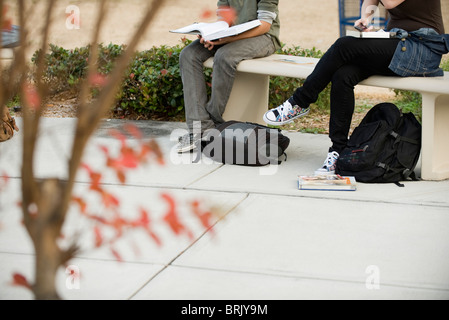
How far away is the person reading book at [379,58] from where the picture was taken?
182 inches

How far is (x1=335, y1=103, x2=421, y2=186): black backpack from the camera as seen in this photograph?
4.54 m

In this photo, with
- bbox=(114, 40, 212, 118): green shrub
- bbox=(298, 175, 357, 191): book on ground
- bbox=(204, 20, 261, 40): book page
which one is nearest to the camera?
bbox=(298, 175, 357, 191): book on ground

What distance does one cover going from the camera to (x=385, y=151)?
4559mm

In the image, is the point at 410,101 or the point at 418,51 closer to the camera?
the point at 418,51

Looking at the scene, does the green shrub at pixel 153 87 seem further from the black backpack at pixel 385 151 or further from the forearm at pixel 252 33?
the black backpack at pixel 385 151

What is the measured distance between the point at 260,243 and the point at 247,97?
231 centimetres

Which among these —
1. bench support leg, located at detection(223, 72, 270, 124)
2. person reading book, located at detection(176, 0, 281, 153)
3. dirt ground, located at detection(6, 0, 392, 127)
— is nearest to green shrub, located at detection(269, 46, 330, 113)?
bench support leg, located at detection(223, 72, 270, 124)

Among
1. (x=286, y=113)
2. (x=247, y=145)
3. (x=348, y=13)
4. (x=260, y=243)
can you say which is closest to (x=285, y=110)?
(x=286, y=113)

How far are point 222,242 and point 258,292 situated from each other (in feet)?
2.02

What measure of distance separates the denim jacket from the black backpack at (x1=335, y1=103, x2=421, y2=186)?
29 cm

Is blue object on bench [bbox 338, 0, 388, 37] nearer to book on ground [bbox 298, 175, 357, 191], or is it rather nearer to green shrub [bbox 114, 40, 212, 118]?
green shrub [bbox 114, 40, 212, 118]

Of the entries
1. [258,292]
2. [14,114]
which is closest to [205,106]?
[14,114]

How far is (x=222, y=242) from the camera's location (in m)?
3.54

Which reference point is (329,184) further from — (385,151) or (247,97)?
(247,97)
